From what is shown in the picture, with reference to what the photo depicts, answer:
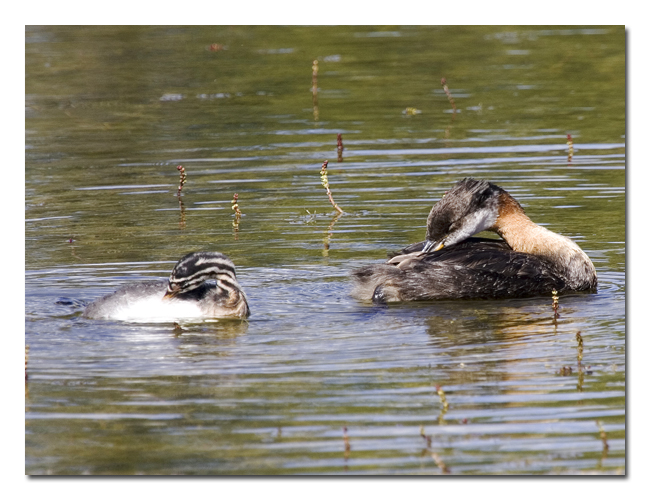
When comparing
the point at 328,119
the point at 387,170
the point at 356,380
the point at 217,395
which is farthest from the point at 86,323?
the point at 328,119

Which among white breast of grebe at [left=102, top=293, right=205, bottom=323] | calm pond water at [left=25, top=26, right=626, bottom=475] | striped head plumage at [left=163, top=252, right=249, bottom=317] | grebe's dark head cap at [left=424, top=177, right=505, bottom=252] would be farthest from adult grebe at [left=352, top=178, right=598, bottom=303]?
white breast of grebe at [left=102, top=293, right=205, bottom=323]

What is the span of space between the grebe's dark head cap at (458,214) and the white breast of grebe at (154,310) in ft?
6.17

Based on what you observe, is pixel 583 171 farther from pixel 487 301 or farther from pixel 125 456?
pixel 125 456

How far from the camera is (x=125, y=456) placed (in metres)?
5.75

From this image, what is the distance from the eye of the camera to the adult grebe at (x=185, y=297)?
25.5 feet

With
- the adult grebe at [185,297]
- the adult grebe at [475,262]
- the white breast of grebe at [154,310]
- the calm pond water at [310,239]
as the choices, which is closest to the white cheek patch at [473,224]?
the adult grebe at [475,262]

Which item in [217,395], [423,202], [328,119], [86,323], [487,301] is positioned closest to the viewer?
[217,395]

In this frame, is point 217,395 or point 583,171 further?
point 583,171

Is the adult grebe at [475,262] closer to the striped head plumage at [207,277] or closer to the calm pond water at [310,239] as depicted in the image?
the calm pond water at [310,239]

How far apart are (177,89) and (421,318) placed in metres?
7.67

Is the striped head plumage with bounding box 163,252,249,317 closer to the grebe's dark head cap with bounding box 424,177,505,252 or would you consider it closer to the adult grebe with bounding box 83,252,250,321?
the adult grebe with bounding box 83,252,250,321

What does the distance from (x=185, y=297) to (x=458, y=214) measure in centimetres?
213

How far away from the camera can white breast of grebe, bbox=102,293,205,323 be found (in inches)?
306

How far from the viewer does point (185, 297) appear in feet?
25.7
